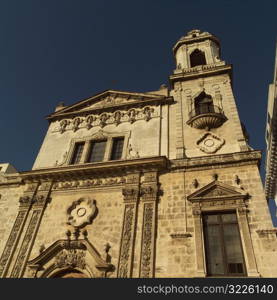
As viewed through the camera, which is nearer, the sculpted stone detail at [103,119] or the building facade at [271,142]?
the building facade at [271,142]

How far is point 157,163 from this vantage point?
39.1 ft

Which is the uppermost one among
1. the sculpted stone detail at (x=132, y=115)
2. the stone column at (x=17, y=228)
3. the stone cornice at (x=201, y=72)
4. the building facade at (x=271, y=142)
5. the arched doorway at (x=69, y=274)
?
the stone cornice at (x=201, y=72)

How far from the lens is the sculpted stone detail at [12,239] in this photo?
1089 cm

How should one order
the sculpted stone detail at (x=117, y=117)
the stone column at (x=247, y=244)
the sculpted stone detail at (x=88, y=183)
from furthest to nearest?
the sculpted stone detail at (x=117, y=117)
the sculpted stone detail at (x=88, y=183)
the stone column at (x=247, y=244)

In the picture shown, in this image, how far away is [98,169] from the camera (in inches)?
497

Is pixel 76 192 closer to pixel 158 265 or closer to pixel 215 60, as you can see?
pixel 158 265

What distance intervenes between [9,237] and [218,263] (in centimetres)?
944

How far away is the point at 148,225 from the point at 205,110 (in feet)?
24.6

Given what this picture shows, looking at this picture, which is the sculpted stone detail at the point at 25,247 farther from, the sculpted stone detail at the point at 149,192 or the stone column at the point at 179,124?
the stone column at the point at 179,124

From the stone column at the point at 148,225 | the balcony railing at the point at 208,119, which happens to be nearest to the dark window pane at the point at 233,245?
the stone column at the point at 148,225

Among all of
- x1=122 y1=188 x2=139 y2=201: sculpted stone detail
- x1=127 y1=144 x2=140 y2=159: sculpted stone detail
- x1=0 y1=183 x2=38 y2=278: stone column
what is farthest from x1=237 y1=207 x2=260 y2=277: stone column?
x1=0 y1=183 x2=38 y2=278: stone column

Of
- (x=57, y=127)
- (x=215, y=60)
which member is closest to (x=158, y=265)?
(x=57, y=127)

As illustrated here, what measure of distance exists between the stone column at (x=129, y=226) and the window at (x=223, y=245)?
292cm

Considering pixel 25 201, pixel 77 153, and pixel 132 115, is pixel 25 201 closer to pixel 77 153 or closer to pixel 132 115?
pixel 77 153
